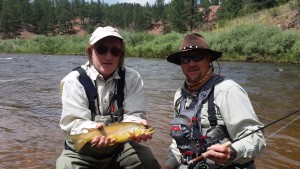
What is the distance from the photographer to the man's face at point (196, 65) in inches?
135

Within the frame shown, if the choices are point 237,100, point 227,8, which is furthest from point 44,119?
point 227,8

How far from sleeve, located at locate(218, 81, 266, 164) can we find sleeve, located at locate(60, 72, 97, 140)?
1398 mm

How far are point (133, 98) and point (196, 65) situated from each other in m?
0.98

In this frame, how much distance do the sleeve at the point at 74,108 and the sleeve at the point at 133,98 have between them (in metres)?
0.46

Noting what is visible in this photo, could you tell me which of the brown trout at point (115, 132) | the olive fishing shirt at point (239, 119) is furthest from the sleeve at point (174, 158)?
the olive fishing shirt at point (239, 119)

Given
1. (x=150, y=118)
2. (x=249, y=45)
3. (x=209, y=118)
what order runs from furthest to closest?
(x=249, y=45) → (x=150, y=118) → (x=209, y=118)

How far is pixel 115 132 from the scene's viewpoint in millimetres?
3502

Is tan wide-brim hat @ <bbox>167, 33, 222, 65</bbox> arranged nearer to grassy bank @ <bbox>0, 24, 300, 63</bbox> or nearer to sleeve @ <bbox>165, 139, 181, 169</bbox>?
sleeve @ <bbox>165, 139, 181, 169</bbox>

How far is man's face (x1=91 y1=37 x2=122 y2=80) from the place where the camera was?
388 cm

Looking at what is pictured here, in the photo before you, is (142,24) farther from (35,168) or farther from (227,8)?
(35,168)

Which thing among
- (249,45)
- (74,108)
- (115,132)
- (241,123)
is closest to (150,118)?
(74,108)

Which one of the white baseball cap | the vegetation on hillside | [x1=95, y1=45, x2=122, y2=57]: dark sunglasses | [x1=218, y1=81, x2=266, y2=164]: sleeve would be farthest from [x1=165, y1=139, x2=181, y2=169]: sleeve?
the vegetation on hillside

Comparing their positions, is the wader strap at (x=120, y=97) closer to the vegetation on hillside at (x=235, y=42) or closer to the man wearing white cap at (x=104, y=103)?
the man wearing white cap at (x=104, y=103)

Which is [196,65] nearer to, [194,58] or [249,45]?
[194,58]
